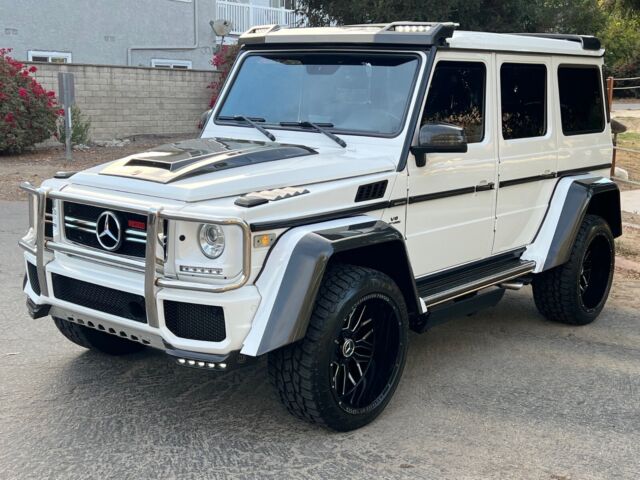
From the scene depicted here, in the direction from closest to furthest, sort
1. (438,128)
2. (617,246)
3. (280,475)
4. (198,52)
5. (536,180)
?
1. (280,475)
2. (438,128)
3. (536,180)
4. (617,246)
5. (198,52)

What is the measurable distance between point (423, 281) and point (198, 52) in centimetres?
1932

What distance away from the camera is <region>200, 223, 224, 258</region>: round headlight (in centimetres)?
369

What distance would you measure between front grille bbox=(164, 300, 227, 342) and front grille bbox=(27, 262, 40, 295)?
3.29 ft

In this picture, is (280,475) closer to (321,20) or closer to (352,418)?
(352,418)

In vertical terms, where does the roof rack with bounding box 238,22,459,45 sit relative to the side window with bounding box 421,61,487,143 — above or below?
above

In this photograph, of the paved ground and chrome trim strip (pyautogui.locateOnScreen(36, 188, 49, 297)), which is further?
chrome trim strip (pyautogui.locateOnScreen(36, 188, 49, 297))

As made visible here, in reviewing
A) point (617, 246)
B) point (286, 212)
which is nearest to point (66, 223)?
point (286, 212)

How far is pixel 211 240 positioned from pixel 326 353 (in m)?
0.76

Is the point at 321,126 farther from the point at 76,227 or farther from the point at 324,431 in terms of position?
the point at 324,431

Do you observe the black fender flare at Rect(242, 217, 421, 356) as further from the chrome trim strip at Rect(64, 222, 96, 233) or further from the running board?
the chrome trim strip at Rect(64, 222, 96, 233)

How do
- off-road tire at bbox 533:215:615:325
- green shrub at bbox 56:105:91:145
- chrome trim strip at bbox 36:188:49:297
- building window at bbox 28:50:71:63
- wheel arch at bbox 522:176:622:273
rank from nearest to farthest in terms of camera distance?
chrome trim strip at bbox 36:188:49:297, wheel arch at bbox 522:176:622:273, off-road tire at bbox 533:215:615:325, green shrub at bbox 56:105:91:145, building window at bbox 28:50:71:63

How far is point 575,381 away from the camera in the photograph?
196 inches

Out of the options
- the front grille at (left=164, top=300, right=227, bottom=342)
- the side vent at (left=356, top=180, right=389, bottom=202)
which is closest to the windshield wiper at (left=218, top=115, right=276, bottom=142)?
the side vent at (left=356, top=180, right=389, bottom=202)

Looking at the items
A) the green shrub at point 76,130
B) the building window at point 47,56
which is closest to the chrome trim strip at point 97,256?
the green shrub at point 76,130
